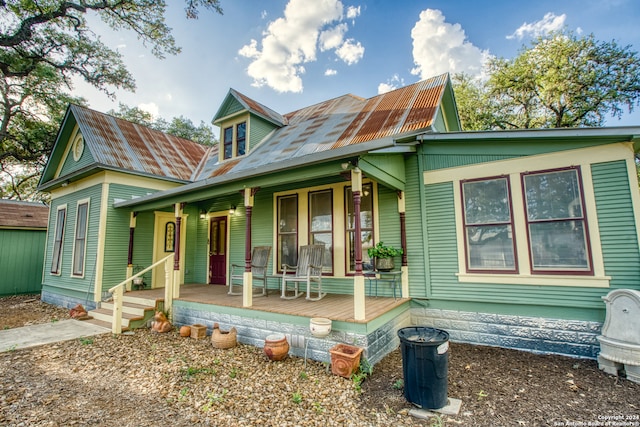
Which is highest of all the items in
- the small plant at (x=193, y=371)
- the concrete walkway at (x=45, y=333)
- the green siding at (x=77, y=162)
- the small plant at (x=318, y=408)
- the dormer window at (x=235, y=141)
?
the dormer window at (x=235, y=141)

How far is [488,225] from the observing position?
191 inches

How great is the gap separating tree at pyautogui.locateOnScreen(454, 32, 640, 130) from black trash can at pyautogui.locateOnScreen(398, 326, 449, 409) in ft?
52.8

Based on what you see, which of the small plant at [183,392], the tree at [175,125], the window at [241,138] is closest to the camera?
the small plant at [183,392]

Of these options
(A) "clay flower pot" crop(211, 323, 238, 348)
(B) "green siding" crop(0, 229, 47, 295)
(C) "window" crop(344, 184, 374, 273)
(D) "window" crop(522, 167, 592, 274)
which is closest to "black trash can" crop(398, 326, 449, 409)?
(D) "window" crop(522, 167, 592, 274)

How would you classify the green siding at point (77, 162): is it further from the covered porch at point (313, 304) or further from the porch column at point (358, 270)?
the porch column at point (358, 270)

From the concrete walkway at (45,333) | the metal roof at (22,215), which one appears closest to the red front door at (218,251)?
the concrete walkway at (45,333)

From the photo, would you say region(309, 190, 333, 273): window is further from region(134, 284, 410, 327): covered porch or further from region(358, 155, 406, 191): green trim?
region(358, 155, 406, 191): green trim

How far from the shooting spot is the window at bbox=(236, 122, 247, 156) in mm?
8806

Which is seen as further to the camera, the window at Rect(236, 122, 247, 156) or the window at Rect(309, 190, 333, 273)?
the window at Rect(236, 122, 247, 156)

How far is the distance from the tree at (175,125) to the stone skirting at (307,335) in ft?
64.3

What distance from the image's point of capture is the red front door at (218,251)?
8.21m

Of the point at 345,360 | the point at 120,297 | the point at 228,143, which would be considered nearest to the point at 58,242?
the point at 120,297

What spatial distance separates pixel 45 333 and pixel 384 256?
254 inches

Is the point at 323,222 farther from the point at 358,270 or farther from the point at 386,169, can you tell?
the point at 358,270
